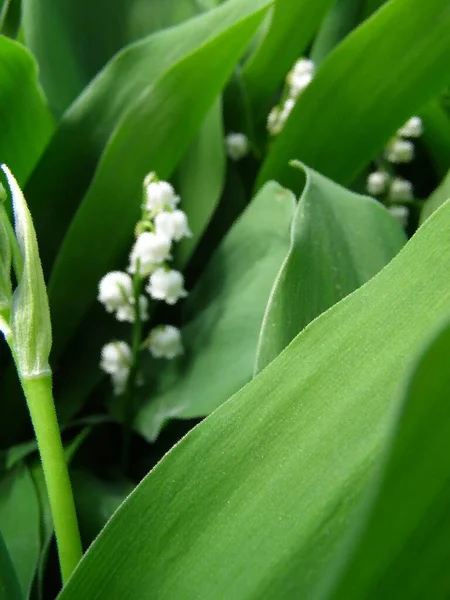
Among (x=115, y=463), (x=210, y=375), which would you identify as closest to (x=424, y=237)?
(x=210, y=375)

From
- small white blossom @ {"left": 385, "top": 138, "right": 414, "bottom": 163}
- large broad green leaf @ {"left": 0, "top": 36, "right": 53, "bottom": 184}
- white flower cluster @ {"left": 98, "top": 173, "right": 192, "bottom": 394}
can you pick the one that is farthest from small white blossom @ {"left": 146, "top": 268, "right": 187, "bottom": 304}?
small white blossom @ {"left": 385, "top": 138, "right": 414, "bottom": 163}

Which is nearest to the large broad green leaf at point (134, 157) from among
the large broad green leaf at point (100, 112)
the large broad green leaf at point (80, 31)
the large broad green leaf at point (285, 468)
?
the large broad green leaf at point (100, 112)

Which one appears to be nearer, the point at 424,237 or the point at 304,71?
the point at 424,237

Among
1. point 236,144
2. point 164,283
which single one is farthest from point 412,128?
point 164,283

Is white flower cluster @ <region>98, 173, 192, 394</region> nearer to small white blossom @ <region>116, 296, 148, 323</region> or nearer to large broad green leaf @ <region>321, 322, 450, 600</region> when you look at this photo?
small white blossom @ <region>116, 296, 148, 323</region>

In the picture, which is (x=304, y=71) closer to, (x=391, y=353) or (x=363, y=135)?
(x=363, y=135)

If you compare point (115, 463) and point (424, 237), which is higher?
point (424, 237)

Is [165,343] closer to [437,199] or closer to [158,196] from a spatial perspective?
[158,196]
